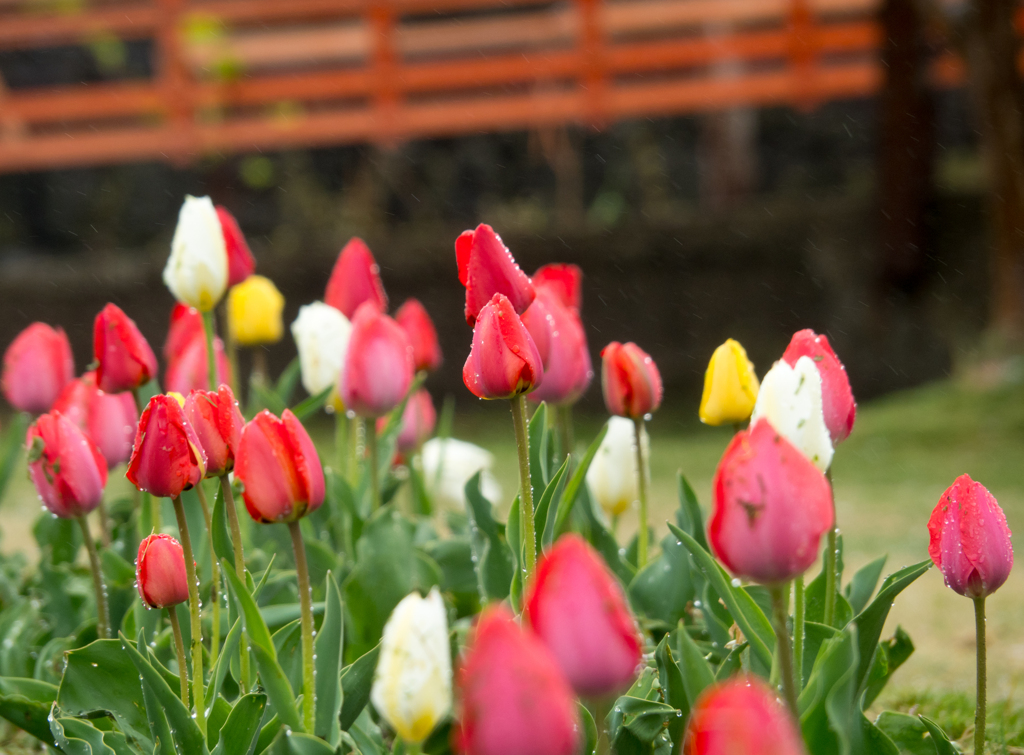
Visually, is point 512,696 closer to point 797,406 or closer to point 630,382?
point 797,406

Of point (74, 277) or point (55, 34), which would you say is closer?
point (74, 277)

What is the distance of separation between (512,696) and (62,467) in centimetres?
78

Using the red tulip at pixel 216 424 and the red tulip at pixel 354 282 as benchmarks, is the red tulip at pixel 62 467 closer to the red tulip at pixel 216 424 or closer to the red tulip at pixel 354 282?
the red tulip at pixel 216 424

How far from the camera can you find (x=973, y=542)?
888 mm

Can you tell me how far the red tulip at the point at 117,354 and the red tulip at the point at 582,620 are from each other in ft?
2.81

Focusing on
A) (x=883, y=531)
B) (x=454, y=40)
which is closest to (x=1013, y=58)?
(x=883, y=531)

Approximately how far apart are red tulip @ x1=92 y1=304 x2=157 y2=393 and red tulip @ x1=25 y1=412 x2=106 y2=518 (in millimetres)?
148

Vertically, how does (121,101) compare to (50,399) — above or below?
above

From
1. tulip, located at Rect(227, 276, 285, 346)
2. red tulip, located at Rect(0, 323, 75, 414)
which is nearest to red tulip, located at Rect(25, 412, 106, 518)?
red tulip, located at Rect(0, 323, 75, 414)

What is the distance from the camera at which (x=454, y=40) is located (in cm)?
838

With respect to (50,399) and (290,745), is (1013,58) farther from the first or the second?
(290,745)

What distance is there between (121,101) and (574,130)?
358 centimetres

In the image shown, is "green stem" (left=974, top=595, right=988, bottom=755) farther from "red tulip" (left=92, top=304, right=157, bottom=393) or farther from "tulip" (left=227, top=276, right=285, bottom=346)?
"tulip" (left=227, top=276, right=285, bottom=346)

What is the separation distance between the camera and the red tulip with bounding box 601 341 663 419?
1213 millimetres
